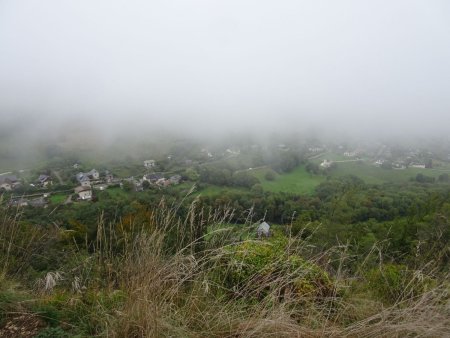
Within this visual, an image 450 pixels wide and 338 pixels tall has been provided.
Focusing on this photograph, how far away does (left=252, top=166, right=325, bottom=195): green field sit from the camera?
3547cm

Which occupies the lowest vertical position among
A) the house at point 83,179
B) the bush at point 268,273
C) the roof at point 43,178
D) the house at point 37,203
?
the house at point 83,179

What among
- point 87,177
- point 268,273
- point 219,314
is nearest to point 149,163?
point 87,177

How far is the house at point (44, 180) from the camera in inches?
1209

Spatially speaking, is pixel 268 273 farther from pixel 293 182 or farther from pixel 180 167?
pixel 180 167

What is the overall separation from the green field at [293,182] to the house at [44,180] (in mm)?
20302

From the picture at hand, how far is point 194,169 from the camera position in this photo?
1629 inches

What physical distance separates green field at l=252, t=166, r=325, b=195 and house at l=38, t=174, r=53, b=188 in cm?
2030

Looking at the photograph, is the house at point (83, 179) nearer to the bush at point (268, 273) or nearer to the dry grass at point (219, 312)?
the bush at point (268, 273)

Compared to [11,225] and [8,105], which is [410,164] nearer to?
[11,225]

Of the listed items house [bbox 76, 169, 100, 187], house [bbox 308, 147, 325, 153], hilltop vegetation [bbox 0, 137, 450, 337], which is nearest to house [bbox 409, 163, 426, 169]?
house [bbox 308, 147, 325, 153]

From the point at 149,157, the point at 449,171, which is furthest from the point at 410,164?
the point at 149,157

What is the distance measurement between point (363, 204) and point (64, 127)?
60.9m

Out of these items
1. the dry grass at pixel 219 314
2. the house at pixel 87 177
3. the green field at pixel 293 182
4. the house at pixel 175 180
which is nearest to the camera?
the dry grass at pixel 219 314

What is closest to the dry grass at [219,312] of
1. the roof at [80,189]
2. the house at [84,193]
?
the house at [84,193]
